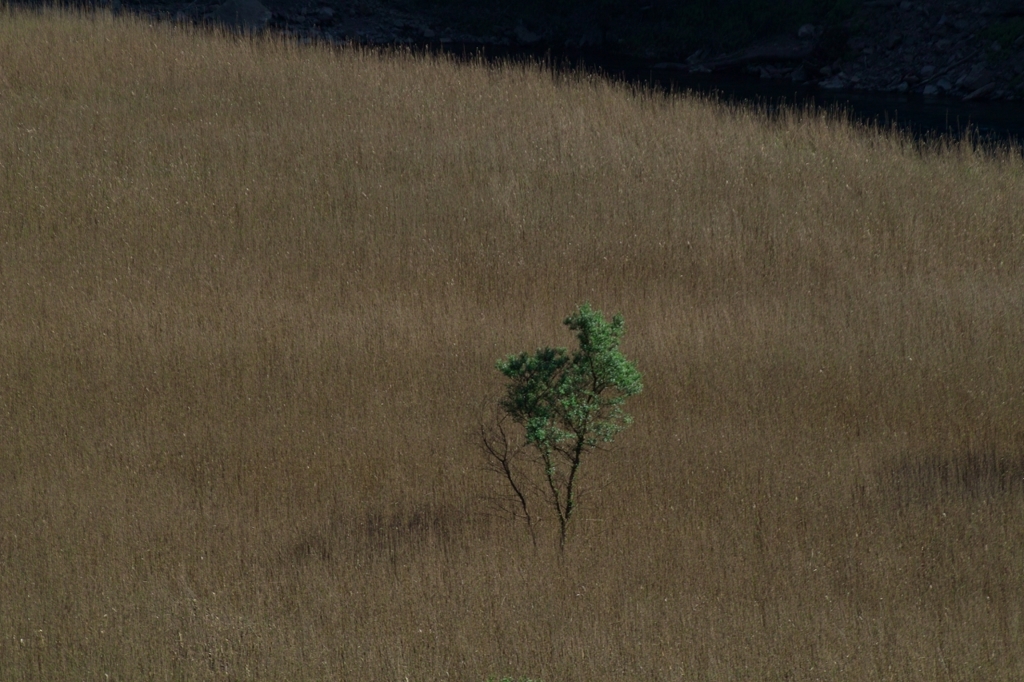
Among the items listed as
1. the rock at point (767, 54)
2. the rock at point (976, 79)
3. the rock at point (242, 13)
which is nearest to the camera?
the rock at point (242, 13)

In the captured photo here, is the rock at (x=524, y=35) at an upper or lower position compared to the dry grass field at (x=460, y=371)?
upper

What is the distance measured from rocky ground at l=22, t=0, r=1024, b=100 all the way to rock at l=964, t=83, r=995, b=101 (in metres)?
0.02

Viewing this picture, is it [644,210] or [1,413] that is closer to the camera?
[1,413]

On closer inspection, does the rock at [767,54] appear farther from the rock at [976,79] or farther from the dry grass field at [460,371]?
the dry grass field at [460,371]

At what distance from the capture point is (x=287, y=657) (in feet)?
16.4

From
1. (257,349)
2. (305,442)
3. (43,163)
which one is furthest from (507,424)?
(43,163)

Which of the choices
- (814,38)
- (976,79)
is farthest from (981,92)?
(814,38)

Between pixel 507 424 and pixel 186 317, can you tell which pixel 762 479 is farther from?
pixel 186 317

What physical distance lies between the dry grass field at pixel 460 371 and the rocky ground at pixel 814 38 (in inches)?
344

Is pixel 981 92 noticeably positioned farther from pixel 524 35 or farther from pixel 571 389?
pixel 571 389

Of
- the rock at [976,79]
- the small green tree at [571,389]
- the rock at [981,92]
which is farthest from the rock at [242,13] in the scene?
the small green tree at [571,389]

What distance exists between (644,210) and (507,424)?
5.32 m

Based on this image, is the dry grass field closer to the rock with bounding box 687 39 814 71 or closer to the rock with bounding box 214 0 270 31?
the rock with bounding box 214 0 270 31

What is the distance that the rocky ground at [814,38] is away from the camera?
2506 centimetres
